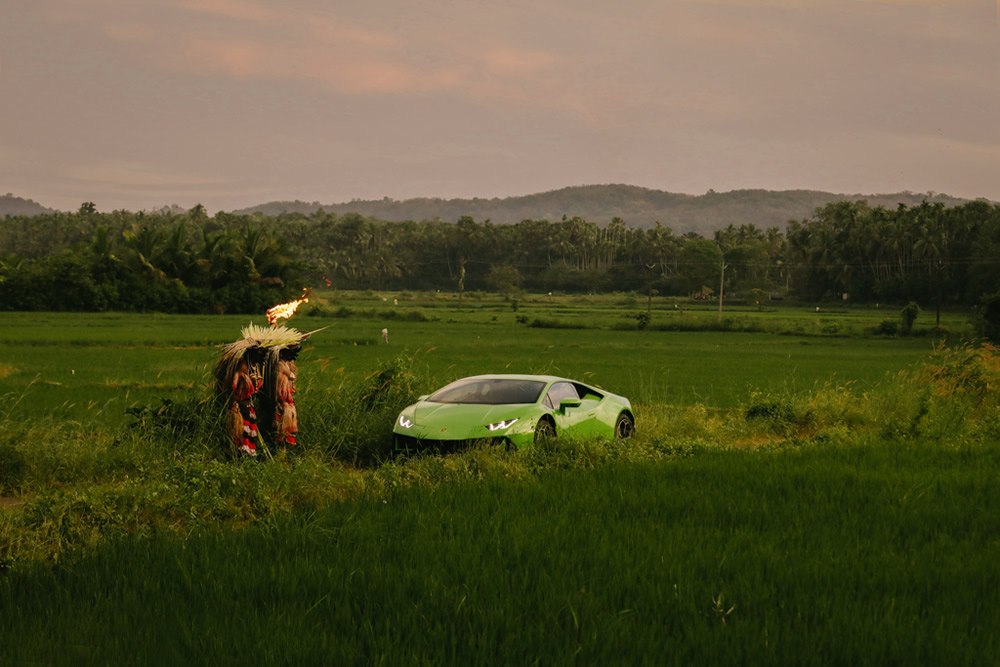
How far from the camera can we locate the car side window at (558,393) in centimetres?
1442

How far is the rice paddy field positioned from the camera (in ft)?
18.0

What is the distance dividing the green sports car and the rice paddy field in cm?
73

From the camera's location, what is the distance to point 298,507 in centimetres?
961

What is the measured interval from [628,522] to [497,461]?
344 cm

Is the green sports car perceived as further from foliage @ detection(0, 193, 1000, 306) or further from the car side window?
foliage @ detection(0, 193, 1000, 306)

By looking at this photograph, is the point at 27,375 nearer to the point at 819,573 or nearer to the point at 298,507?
the point at 298,507

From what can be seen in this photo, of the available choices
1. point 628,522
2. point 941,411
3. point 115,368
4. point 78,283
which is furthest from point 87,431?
point 78,283

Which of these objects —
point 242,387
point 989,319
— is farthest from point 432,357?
point 989,319

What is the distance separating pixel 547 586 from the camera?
6.48m

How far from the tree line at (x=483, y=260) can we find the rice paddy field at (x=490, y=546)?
2628 inches

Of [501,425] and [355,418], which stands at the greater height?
[501,425]

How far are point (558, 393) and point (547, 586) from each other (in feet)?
27.7

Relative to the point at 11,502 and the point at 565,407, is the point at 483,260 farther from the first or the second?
the point at 11,502

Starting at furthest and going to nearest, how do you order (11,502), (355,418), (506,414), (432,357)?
(432,357), (355,418), (506,414), (11,502)
